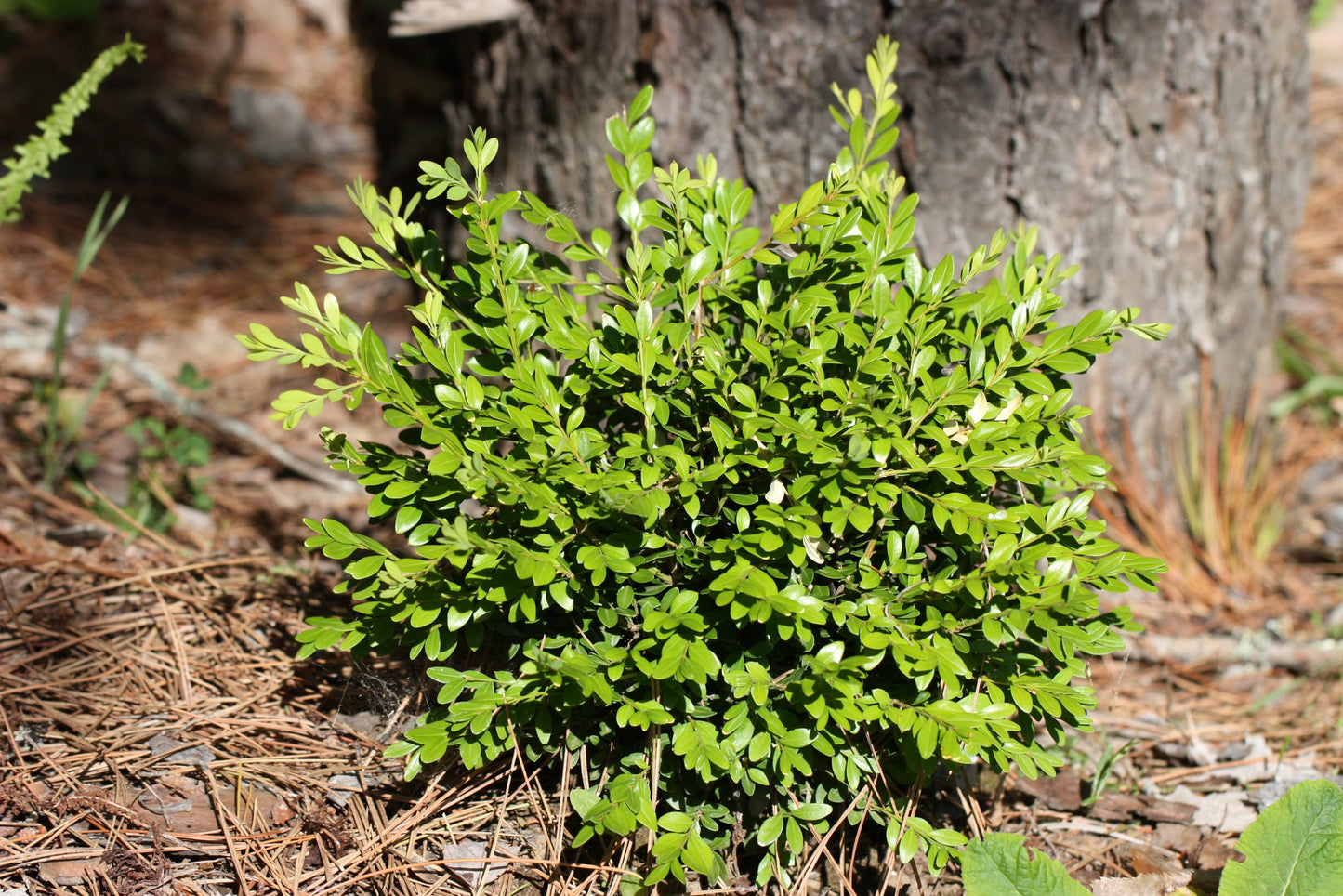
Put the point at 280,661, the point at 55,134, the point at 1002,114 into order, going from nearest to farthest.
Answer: the point at 280,661
the point at 55,134
the point at 1002,114

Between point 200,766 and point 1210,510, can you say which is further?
point 1210,510

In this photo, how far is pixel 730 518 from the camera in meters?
1.56

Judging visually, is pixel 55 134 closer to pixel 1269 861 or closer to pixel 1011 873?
pixel 1011 873

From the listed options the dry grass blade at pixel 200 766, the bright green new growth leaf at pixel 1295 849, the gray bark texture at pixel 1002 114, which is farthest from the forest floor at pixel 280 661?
the gray bark texture at pixel 1002 114

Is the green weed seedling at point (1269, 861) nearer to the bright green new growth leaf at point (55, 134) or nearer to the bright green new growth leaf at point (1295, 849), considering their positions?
Answer: the bright green new growth leaf at point (1295, 849)

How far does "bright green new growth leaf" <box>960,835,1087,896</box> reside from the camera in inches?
61.6

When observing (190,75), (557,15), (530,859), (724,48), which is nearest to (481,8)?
(557,15)

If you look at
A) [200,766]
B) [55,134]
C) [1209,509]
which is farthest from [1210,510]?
[55,134]

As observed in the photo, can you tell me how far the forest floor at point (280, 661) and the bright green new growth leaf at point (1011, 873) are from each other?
0.24m

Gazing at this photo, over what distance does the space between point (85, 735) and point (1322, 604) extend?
341 cm

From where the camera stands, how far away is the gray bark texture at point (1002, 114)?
8.56 ft

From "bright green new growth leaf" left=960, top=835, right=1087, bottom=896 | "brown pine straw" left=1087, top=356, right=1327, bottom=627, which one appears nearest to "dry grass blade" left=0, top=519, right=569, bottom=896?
"bright green new growth leaf" left=960, top=835, right=1087, bottom=896

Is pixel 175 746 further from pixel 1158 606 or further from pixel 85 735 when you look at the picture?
pixel 1158 606

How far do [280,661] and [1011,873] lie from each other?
1564 mm
